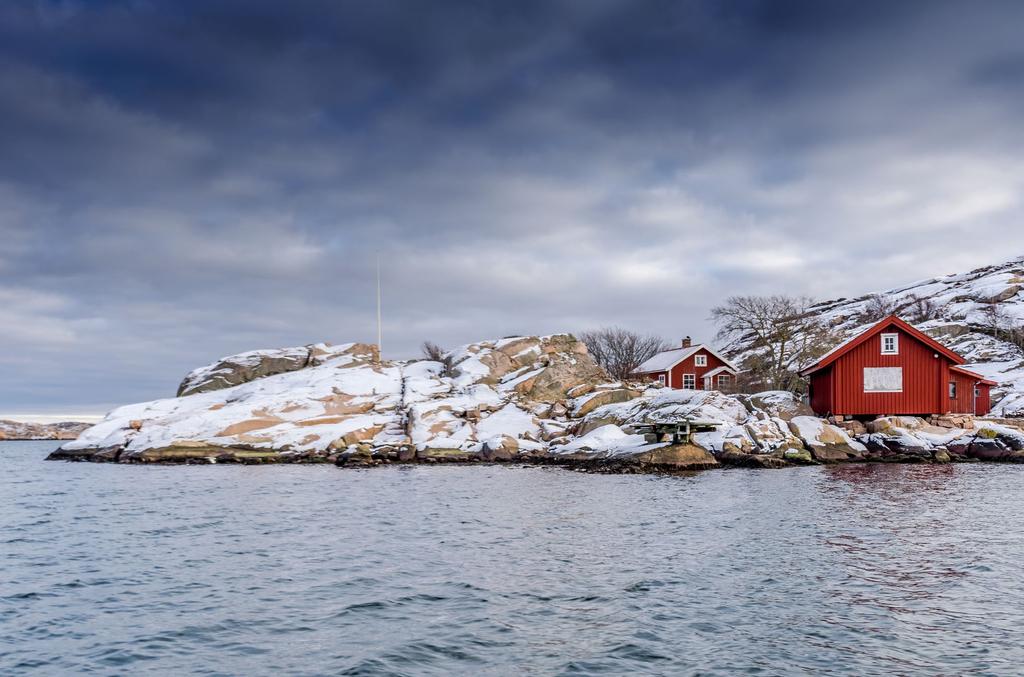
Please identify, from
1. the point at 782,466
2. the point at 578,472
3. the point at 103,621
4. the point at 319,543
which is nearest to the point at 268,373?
the point at 578,472

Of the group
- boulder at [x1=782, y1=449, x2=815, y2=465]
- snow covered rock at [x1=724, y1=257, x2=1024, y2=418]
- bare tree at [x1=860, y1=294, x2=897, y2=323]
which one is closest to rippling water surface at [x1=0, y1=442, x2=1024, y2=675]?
boulder at [x1=782, y1=449, x2=815, y2=465]

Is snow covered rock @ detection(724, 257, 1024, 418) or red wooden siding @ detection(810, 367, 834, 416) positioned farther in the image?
snow covered rock @ detection(724, 257, 1024, 418)

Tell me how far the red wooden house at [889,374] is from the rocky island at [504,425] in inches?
53.2

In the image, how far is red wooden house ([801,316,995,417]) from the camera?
161ft

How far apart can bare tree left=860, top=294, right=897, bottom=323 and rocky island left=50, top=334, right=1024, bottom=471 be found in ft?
297

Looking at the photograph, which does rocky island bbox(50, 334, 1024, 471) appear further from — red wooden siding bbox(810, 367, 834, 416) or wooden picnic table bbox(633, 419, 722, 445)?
red wooden siding bbox(810, 367, 834, 416)

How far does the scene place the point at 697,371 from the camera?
72688 millimetres

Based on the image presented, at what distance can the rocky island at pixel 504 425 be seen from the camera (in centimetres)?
4484

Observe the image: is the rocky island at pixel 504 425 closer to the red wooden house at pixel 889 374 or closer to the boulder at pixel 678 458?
the boulder at pixel 678 458

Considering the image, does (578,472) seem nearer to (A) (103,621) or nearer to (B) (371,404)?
(B) (371,404)

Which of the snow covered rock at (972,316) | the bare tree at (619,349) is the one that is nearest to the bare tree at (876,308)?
the snow covered rock at (972,316)

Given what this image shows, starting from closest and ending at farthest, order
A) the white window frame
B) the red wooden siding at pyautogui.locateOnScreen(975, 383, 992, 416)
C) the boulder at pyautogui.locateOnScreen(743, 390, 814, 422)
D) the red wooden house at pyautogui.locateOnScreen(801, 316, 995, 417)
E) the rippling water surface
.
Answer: the rippling water surface, the red wooden house at pyautogui.locateOnScreen(801, 316, 995, 417), the white window frame, the boulder at pyautogui.locateOnScreen(743, 390, 814, 422), the red wooden siding at pyautogui.locateOnScreen(975, 383, 992, 416)

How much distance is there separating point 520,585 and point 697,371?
204 feet

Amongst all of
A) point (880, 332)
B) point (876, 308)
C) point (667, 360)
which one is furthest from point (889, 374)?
point (876, 308)
